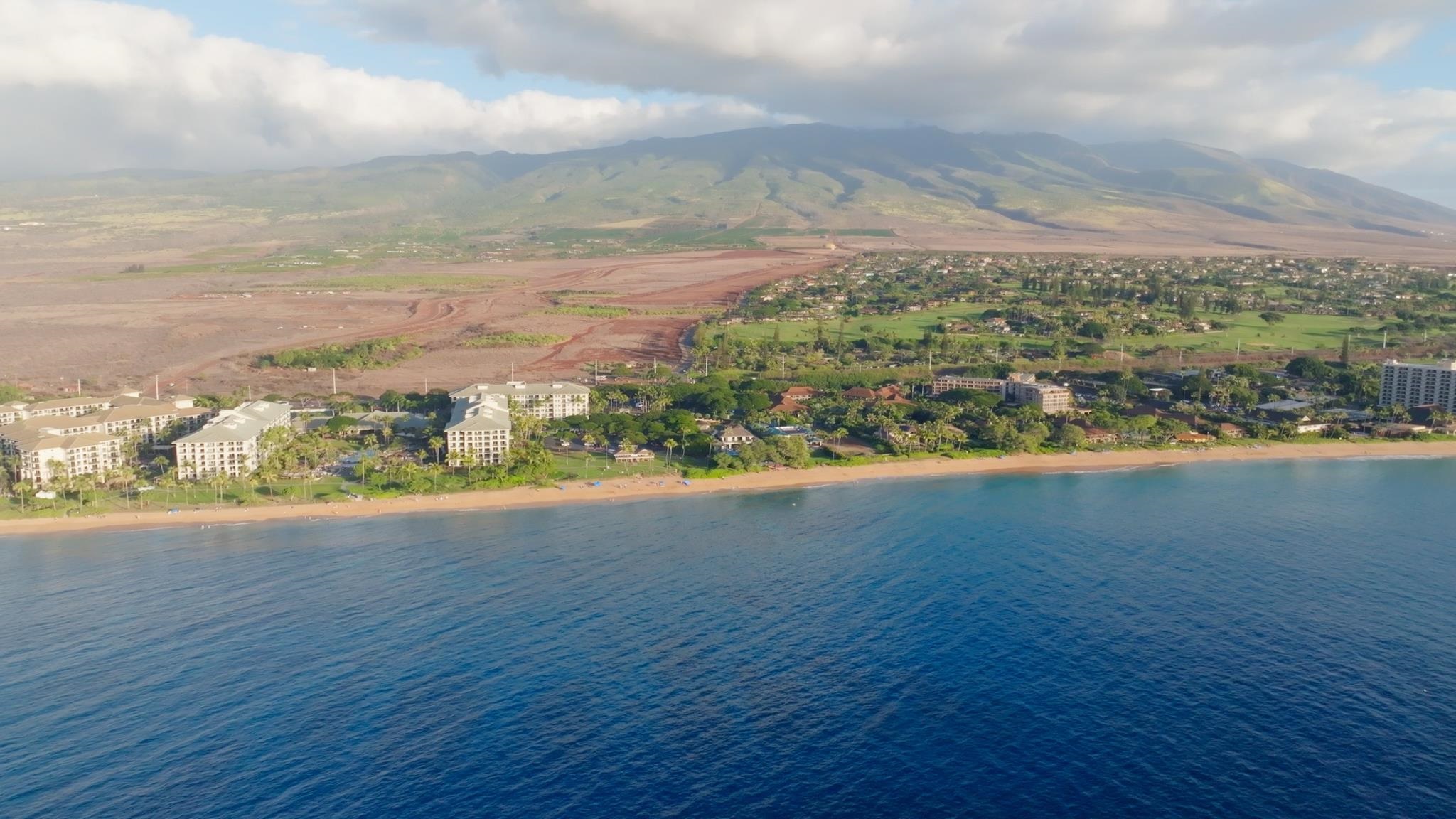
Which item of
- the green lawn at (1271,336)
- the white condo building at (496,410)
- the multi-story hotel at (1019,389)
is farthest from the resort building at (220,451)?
the green lawn at (1271,336)

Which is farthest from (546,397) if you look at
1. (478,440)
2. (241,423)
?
(241,423)

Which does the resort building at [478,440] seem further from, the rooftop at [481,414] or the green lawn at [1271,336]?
the green lawn at [1271,336]

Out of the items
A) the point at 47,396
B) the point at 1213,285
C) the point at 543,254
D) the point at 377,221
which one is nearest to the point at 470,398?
the point at 47,396

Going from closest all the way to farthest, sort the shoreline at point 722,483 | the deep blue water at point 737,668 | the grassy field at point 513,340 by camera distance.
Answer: the deep blue water at point 737,668 → the shoreline at point 722,483 → the grassy field at point 513,340

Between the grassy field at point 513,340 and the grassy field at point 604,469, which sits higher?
the grassy field at point 513,340

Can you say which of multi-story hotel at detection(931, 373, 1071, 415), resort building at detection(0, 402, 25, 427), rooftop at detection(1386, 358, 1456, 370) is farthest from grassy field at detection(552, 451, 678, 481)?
rooftop at detection(1386, 358, 1456, 370)

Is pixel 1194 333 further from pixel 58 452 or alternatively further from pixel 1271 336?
pixel 58 452

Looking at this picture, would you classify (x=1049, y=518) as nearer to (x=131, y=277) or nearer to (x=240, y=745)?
(x=240, y=745)
